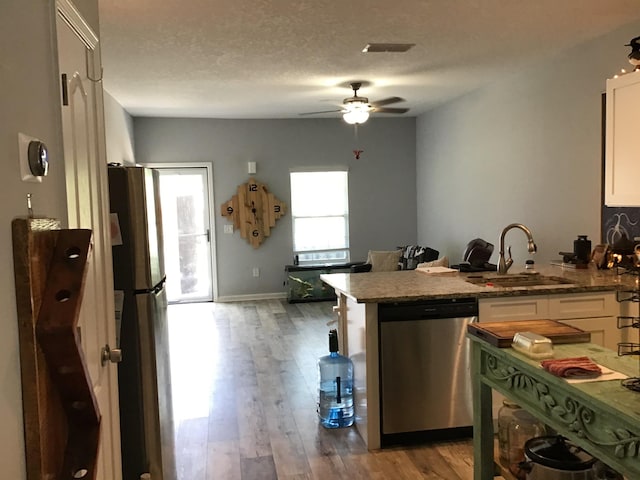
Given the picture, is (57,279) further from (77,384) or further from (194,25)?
(194,25)

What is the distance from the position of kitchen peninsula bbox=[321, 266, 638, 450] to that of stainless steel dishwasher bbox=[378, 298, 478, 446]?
13 mm

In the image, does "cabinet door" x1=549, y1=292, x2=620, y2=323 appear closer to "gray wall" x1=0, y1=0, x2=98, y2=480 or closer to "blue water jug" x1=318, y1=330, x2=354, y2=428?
"blue water jug" x1=318, y1=330, x2=354, y2=428

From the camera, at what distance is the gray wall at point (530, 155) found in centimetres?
430

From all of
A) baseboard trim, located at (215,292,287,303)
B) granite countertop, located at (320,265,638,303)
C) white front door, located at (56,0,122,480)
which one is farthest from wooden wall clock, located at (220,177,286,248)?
white front door, located at (56,0,122,480)

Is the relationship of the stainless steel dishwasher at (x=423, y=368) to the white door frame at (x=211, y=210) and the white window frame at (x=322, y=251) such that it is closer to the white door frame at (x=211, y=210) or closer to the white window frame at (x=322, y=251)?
the white window frame at (x=322, y=251)

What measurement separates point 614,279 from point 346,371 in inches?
71.4

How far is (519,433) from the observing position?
6.95 feet

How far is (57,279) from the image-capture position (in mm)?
1153

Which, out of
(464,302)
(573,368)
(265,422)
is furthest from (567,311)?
(265,422)

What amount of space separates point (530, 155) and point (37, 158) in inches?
190

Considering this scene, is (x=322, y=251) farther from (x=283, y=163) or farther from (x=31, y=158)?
(x=31, y=158)

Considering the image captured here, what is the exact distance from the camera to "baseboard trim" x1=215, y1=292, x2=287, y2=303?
7.94 meters

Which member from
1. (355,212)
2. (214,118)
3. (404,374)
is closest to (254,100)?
(214,118)

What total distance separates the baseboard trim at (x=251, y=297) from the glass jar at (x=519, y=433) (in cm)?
603
